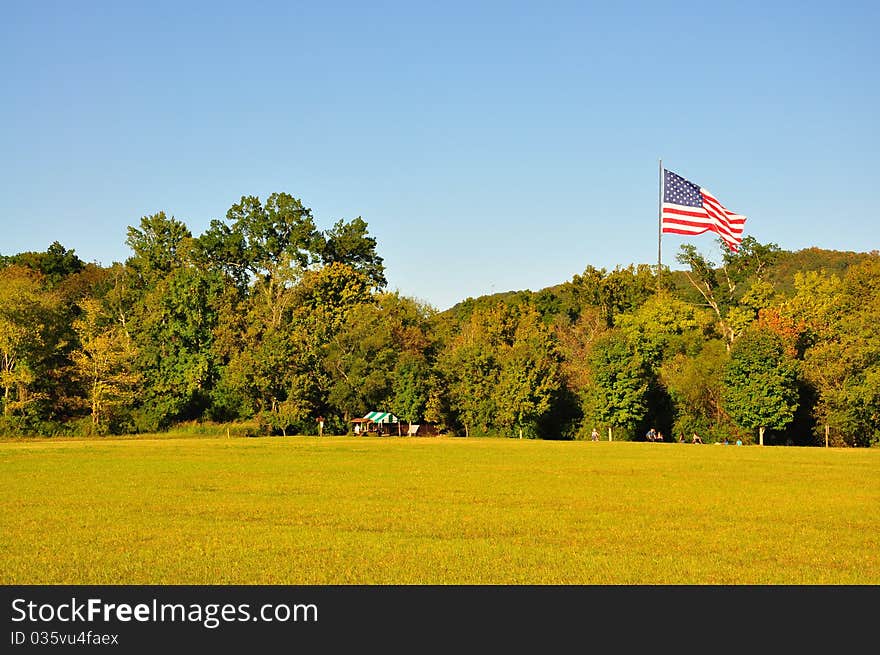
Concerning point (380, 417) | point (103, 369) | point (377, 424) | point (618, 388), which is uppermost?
point (103, 369)

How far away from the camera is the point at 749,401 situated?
7056 cm

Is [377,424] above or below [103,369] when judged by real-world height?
below

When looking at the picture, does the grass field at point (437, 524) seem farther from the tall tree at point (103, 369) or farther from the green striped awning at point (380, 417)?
the green striped awning at point (380, 417)

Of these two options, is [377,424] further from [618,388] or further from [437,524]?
[437,524]

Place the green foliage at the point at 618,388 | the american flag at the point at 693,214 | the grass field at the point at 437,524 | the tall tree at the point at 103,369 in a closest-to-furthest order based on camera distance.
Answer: the grass field at the point at 437,524 → the american flag at the point at 693,214 → the green foliage at the point at 618,388 → the tall tree at the point at 103,369

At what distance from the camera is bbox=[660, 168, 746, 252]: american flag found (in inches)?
2371

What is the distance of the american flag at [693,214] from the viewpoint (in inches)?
2371

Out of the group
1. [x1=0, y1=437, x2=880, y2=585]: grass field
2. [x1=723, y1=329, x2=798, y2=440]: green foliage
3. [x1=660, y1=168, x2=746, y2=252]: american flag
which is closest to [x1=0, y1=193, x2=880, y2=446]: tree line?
[x1=723, y1=329, x2=798, y2=440]: green foliage

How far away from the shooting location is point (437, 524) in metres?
21.1

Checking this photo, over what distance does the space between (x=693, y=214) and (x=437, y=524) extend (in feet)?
147

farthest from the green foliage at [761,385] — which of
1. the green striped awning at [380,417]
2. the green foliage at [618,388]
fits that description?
the green striped awning at [380,417]

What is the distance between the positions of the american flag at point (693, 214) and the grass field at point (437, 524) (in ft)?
74.2

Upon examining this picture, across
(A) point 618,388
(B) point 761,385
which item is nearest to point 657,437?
(A) point 618,388
